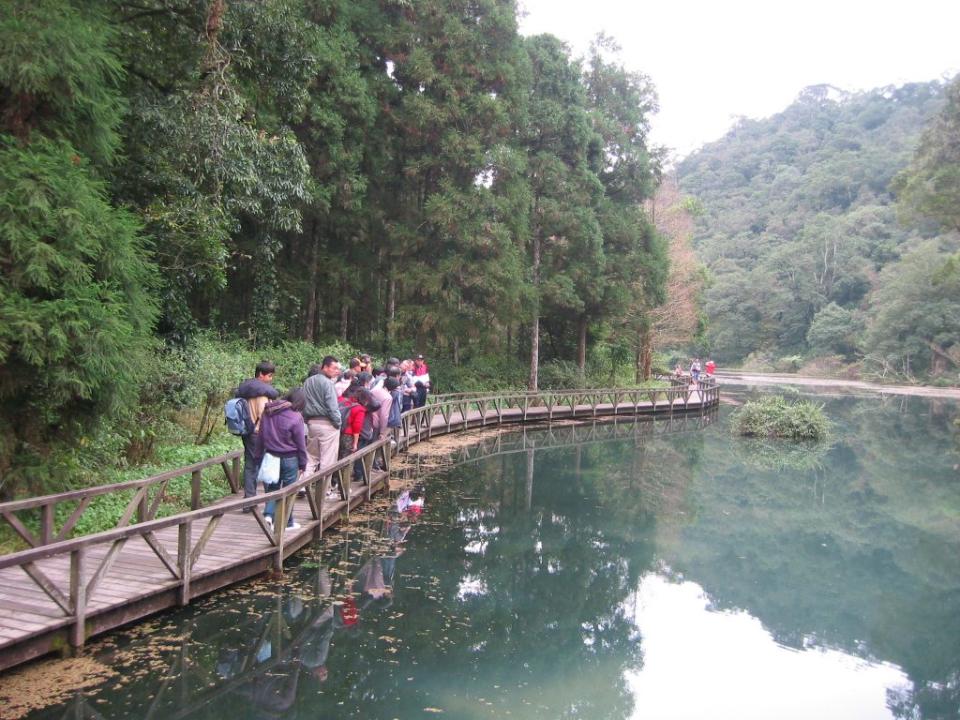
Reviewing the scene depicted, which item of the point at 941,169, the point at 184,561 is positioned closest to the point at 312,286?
the point at 184,561

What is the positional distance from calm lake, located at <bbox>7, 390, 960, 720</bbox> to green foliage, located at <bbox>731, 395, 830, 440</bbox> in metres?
7.97

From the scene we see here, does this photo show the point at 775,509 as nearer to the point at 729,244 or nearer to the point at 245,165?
the point at 245,165

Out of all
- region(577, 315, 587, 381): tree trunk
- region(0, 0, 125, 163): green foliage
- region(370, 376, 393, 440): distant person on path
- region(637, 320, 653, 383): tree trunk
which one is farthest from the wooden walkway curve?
region(637, 320, 653, 383): tree trunk

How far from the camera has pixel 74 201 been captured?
6.32 metres

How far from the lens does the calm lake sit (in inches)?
218

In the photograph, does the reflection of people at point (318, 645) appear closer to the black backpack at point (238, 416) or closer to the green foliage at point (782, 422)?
the black backpack at point (238, 416)

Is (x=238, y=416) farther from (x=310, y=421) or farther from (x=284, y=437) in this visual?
(x=310, y=421)

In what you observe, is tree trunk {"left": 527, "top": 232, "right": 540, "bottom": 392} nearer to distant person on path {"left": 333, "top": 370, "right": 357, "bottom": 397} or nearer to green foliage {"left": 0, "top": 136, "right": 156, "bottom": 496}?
distant person on path {"left": 333, "top": 370, "right": 357, "bottom": 397}

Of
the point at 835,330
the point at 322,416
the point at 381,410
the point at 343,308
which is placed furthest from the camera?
the point at 835,330

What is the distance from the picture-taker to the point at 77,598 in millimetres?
5184

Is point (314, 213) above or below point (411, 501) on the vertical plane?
above

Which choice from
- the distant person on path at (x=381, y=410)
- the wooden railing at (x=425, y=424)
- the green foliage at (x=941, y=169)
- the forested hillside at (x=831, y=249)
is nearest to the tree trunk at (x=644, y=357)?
the wooden railing at (x=425, y=424)

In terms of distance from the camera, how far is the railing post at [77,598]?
16.8 feet

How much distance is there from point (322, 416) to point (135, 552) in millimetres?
2615
